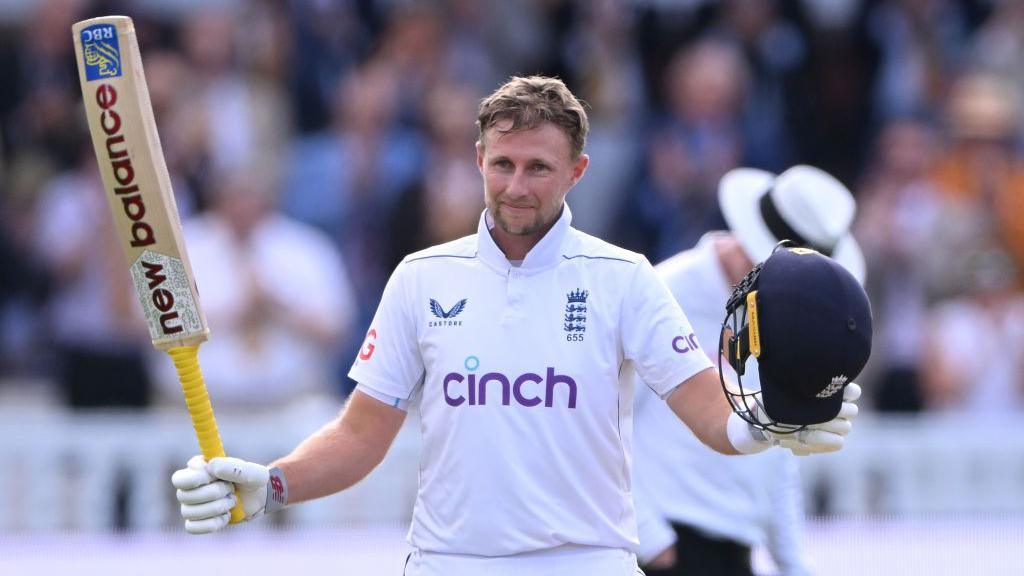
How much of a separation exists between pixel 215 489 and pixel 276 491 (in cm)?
21

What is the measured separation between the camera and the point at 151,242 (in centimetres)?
437

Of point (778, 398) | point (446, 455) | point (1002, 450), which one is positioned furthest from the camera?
point (1002, 450)

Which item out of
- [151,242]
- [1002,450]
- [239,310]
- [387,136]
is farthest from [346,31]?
Answer: [151,242]

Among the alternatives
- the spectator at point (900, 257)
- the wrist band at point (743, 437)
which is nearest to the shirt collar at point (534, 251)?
the wrist band at point (743, 437)

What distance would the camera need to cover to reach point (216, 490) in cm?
418

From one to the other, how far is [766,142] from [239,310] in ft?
11.9

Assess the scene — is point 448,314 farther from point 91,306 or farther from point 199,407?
point 91,306

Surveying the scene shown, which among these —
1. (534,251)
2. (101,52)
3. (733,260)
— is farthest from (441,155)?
(101,52)

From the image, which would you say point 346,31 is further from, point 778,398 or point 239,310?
point 778,398

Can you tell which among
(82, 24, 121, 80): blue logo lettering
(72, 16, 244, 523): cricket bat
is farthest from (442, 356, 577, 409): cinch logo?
(82, 24, 121, 80): blue logo lettering

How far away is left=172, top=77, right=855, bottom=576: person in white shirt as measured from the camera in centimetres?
424

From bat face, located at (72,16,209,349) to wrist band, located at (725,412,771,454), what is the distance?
1.37 meters

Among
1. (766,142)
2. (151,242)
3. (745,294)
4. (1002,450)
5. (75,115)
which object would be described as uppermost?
(75,115)

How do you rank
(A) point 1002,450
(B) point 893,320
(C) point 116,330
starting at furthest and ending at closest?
1. (B) point 893,320
2. (C) point 116,330
3. (A) point 1002,450
